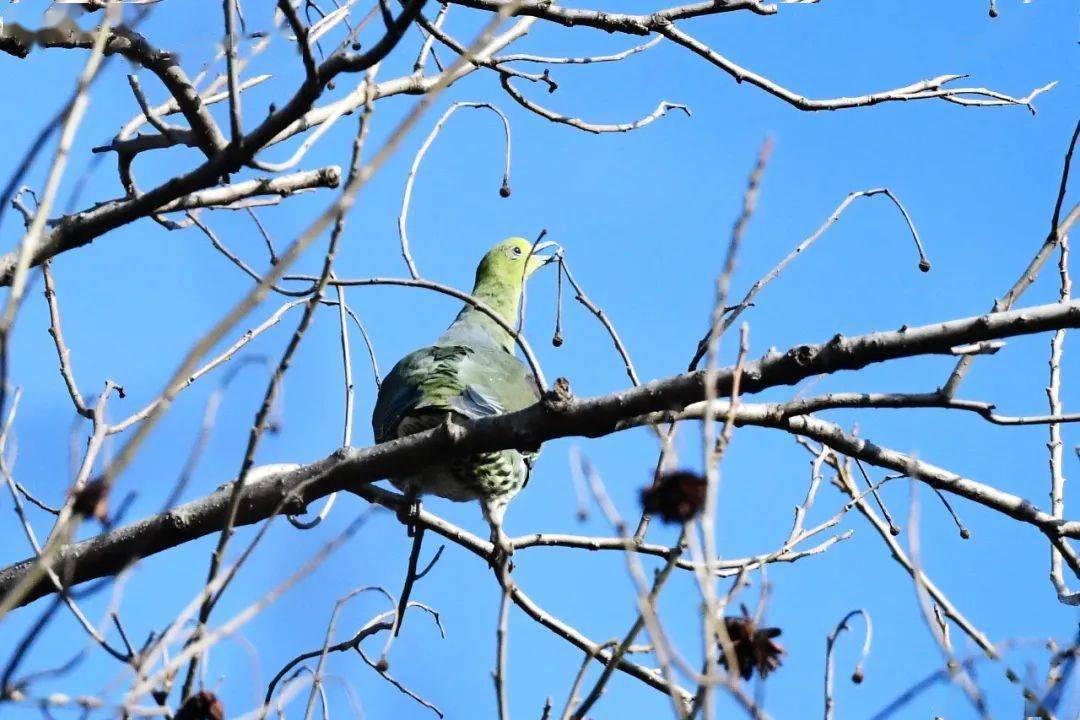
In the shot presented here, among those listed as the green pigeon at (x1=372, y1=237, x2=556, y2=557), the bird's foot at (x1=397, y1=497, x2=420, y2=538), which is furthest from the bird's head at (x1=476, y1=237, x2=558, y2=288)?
the bird's foot at (x1=397, y1=497, x2=420, y2=538)

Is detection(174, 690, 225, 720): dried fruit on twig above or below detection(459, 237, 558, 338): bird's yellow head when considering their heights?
below

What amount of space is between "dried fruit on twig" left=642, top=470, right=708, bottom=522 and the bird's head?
5.33 m

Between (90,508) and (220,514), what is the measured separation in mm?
1370

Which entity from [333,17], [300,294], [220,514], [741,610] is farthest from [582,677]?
[333,17]

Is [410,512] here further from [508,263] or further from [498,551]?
[508,263]

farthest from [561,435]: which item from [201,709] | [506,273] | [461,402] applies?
[506,273]

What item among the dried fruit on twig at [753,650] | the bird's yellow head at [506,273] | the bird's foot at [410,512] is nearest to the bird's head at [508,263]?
the bird's yellow head at [506,273]

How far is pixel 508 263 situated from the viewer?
24.6ft

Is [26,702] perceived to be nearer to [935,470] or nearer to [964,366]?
[964,366]

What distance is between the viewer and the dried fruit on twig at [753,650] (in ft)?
7.02

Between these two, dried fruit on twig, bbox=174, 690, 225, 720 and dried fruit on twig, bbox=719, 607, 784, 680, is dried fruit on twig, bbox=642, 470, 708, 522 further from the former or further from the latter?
dried fruit on twig, bbox=174, 690, 225, 720

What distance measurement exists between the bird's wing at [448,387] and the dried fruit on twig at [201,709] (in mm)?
2679

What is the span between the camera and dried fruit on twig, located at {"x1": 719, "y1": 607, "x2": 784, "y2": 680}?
2.14m

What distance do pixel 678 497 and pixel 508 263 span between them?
5511 millimetres
